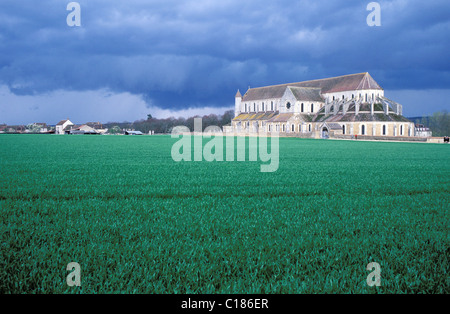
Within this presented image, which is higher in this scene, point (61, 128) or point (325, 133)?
point (61, 128)

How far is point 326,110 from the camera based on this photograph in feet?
270

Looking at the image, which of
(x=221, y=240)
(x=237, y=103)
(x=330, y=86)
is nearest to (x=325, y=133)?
(x=330, y=86)

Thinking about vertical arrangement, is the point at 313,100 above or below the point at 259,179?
above

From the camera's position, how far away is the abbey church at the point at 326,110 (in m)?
69.2

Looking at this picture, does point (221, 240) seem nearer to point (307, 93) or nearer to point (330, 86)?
point (307, 93)

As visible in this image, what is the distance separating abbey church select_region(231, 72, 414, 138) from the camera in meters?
69.2

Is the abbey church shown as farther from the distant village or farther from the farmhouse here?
the farmhouse

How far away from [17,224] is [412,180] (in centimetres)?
1131

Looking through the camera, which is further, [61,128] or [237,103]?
[61,128]

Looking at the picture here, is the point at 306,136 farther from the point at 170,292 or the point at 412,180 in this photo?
the point at 170,292

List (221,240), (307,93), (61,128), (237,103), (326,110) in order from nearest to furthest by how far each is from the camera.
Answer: (221,240), (326,110), (307,93), (237,103), (61,128)
